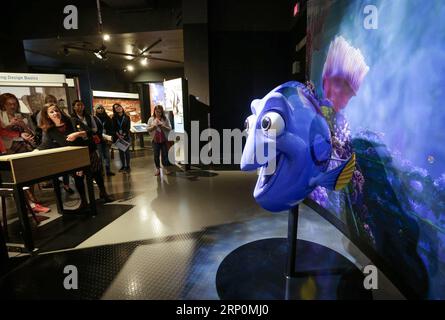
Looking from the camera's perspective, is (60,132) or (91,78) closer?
(60,132)

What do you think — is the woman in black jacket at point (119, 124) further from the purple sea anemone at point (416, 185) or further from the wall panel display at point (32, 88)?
the purple sea anemone at point (416, 185)

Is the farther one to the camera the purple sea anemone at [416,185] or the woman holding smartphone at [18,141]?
the woman holding smartphone at [18,141]

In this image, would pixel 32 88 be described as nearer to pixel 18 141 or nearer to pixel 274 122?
pixel 18 141

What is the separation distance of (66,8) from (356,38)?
294 inches

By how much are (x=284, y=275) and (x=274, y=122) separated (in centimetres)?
124

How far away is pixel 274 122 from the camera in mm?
1427

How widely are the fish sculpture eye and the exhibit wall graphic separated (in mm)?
918

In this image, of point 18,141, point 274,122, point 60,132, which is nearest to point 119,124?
point 18,141

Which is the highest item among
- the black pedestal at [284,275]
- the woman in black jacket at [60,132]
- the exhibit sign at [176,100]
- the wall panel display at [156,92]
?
the wall panel display at [156,92]

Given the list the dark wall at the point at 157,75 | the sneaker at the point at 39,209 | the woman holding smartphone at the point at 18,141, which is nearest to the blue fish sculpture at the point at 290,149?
the sneaker at the point at 39,209

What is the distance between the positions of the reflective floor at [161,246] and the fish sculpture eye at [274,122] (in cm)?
123

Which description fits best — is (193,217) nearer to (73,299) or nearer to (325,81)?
(73,299)

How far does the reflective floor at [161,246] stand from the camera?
1.78 metres

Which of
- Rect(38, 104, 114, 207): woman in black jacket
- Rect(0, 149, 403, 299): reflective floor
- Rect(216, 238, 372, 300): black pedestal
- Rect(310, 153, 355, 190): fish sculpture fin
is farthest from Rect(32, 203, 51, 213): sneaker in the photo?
Rect(310, 153, 355, 190): fish sculpture fin
